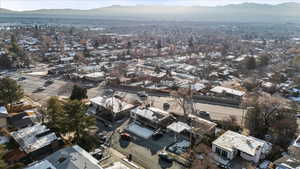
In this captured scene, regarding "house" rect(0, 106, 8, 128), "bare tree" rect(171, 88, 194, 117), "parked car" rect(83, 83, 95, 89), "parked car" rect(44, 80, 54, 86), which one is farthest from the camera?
"parked car" rect(44, 80, 54, 86)

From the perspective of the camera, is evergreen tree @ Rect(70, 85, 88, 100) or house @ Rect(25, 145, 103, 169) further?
evergreen tree @ Rect(70, 85, 88, 100)

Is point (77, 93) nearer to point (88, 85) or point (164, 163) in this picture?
point (88, 85)

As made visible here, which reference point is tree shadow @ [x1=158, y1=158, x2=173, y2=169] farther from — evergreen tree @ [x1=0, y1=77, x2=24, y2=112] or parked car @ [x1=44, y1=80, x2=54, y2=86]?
parked car @ [x1=44, y1=80, x2=54, y2=86]

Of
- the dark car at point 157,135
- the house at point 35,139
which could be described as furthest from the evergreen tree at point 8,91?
the dark car at point 157,135

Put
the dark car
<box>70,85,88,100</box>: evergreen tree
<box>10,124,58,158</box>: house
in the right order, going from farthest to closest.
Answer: <box>70,85,88,100</box>: evergreen tree < the dark car < <box>10,124,58,158</box>: house

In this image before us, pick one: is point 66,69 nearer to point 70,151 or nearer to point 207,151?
point 70,151

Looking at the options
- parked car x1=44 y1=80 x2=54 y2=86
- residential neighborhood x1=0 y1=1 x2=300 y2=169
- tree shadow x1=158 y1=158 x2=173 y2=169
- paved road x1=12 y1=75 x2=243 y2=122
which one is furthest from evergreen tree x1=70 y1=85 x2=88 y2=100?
tree shadow x1=158 y1=158 x2=173 y2=169

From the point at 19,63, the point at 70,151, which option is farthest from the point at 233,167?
the point at 19,63
